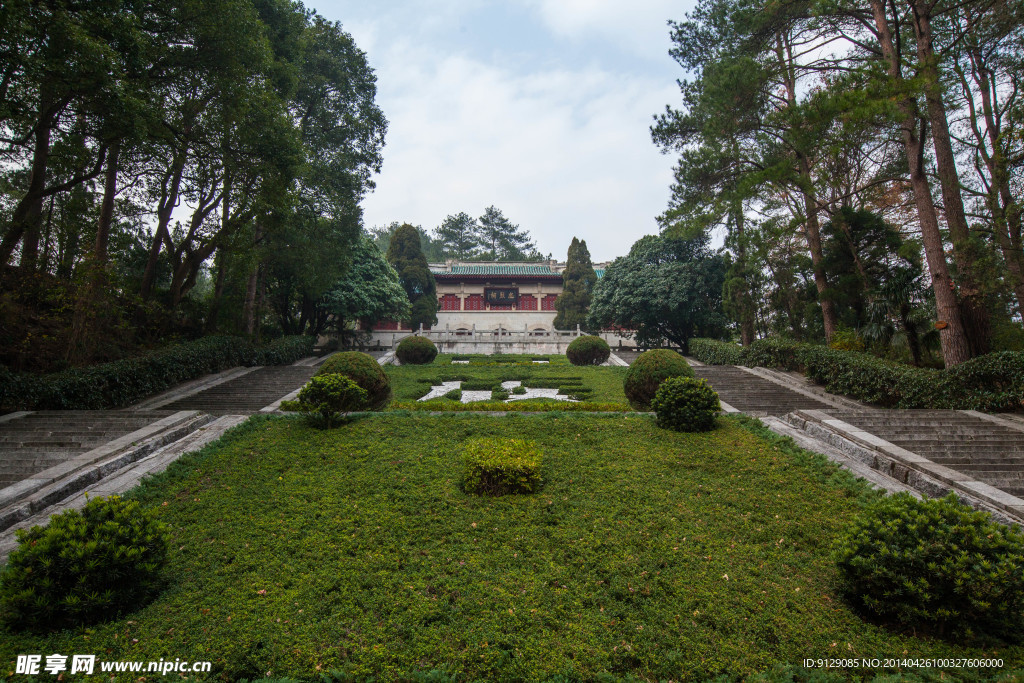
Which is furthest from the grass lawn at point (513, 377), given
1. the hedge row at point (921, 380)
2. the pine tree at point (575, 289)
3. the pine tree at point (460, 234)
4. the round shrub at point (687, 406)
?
the pine tree at point (460, 234)

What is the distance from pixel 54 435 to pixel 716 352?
54.6 feet

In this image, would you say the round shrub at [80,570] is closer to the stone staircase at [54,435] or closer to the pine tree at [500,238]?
the stone staircase at [54,435]

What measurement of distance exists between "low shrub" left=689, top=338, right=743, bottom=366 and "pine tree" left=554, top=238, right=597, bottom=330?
822 cm

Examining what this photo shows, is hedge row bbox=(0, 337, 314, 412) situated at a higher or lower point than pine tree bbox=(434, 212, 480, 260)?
lower

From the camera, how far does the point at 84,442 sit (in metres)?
6.23

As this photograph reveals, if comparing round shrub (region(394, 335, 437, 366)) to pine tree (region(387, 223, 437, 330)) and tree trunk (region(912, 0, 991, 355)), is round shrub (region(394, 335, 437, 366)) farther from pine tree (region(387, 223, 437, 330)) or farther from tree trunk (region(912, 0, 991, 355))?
tree trunk (region(912, 0, 991, 355))

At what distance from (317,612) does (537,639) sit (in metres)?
1.40

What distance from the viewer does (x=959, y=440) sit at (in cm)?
617

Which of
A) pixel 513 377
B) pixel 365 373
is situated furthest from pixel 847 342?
pixel 365 373

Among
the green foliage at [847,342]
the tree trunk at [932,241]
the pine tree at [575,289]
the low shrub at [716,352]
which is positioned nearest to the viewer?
the tree trunk at [932,241]

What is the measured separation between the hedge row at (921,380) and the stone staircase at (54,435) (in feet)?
38.6

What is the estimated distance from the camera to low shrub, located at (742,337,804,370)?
13031 mm

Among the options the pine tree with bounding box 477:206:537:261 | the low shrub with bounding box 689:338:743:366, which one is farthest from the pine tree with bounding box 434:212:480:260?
the low shrub with bounding box 689:338:743:366

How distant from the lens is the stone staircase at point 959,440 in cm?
543
